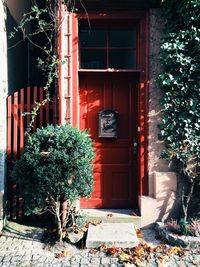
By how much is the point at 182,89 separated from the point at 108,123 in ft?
4.80

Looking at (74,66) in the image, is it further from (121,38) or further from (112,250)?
(112,250)

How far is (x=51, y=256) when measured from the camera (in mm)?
4484

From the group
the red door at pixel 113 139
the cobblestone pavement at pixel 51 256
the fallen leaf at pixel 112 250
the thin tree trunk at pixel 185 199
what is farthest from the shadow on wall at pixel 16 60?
the thin tree trunk at pixel 185 199

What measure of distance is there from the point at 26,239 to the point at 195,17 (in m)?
4.49

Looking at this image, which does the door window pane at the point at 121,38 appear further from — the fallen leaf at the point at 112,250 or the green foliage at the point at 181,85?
the fallen leaf at the point at 112,250

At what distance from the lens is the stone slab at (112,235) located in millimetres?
4657

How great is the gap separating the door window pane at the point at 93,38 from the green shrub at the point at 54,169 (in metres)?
2.00

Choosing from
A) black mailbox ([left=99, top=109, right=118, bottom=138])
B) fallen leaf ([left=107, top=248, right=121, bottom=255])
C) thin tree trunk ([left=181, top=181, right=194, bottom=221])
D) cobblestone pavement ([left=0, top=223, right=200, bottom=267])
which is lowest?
cobblestone pavement ([left=0, top=223, right=200, bottom=267])

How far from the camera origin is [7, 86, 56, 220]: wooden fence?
18.1 feet

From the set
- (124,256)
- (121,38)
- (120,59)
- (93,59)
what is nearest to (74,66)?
(93,59)

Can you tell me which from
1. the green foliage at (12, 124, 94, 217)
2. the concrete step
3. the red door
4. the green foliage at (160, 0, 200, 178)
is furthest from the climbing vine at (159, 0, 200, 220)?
the green foliage at (12, 124, 94, 217)

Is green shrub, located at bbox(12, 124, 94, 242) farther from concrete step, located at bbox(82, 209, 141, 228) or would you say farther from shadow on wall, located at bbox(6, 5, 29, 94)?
shadow on wall, located at bbox(6, 5, 29, 94)

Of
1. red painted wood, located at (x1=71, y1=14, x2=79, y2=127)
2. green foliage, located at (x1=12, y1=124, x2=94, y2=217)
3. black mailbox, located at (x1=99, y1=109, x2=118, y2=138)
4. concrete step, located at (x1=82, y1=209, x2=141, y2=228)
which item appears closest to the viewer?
green foliage, located at (x1=12, y1=124, x2=94, y2=217)

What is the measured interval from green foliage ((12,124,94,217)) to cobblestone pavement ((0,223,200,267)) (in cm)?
55
